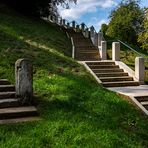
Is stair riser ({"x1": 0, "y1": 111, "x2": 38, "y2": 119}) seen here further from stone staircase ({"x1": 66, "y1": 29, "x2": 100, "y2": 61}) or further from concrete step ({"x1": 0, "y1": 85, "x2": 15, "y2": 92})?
stone staircase ({"x1": 66, "y1": 29, "x2": 100, "y2": 61})

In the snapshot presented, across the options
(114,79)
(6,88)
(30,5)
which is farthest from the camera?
(30,5)

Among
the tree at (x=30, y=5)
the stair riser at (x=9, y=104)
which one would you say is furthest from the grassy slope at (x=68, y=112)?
the tree at (x=30, y=5)

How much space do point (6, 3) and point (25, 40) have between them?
35.2ft

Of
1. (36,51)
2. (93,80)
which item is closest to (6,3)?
(36,51)

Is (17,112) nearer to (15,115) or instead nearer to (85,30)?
(15,115)

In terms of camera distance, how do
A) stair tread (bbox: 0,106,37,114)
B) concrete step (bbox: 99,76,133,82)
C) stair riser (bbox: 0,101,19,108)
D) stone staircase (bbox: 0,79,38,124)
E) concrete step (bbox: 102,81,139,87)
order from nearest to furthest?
stone staircase (bbox: 0,79,38,124) < stair tread (bbox: 0,106,37,114) < stair riser (bbox: 0,101,19,108) < concrete step (bbox: 102,81,139,87) < concrete step (bbox: 99,76,133,82)

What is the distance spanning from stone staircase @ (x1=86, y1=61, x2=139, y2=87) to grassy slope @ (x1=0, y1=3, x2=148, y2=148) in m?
0.95

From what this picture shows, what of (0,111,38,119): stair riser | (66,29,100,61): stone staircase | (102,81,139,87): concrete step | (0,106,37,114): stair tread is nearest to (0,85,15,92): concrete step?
(0,106,37,114): stair tread

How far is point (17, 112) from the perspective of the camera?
33.8ft

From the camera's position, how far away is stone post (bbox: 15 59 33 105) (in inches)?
426

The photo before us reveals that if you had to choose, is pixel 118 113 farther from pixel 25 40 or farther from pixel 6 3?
pixel 6 3

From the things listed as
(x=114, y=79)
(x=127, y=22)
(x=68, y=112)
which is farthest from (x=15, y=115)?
(x=127, y=22)

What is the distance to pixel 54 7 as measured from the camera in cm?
3378

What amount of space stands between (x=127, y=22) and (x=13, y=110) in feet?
140
